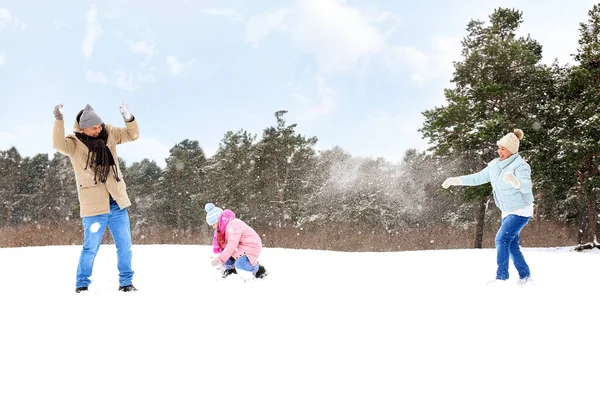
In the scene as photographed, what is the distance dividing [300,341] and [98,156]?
118 inches

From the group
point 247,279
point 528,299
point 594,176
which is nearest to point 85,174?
point 247,279

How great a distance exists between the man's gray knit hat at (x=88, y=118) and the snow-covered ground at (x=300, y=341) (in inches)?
66.6

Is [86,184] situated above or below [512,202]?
above

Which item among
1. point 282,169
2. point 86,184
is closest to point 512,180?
point 86,184

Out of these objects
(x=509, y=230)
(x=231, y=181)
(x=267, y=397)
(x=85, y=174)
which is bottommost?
(x=267, y=397)

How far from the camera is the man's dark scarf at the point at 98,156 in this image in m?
4.45

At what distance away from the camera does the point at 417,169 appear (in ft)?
124

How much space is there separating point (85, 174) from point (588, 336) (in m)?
4.42

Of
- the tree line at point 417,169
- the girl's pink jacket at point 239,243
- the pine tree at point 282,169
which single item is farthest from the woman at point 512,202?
the pine tree at point 282,169

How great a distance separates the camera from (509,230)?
17.0ft

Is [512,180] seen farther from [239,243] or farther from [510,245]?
[239,243]

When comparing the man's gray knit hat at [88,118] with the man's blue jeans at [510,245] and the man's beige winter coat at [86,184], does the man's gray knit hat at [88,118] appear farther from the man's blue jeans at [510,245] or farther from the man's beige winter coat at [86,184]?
the man's blue jeans at [510,245]

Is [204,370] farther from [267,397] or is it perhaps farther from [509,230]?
[509,230]

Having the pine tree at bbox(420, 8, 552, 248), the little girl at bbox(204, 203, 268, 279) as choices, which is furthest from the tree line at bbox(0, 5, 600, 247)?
the little girl at bbox(204, 203, 268, 279)
